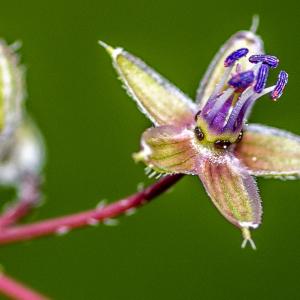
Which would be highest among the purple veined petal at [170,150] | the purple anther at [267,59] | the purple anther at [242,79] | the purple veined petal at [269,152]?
the purple anther at [267,59]

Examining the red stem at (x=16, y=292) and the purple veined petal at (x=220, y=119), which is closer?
the purple veined petal at (x=220, y=119)

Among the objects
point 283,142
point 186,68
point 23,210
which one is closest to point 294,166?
point 283,142

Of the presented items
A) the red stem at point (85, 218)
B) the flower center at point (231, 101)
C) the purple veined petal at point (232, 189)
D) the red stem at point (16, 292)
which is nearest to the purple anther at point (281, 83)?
the flower center at point (231, 101)

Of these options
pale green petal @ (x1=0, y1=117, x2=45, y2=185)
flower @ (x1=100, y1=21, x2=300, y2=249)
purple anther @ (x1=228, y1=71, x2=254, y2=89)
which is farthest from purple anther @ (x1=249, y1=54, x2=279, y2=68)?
pale green petal @ (x1=0, y1=117, x2=45, y2=185)

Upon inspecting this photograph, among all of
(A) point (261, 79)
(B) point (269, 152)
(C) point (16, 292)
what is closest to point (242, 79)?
(A) point (261, 79)

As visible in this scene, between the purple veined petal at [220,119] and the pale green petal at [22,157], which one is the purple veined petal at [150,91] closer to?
the purple veined petal at [220,119]

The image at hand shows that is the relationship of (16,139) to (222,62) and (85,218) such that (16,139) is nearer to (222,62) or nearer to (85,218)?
(85,218)

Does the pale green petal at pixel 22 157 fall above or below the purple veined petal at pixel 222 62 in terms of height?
below
